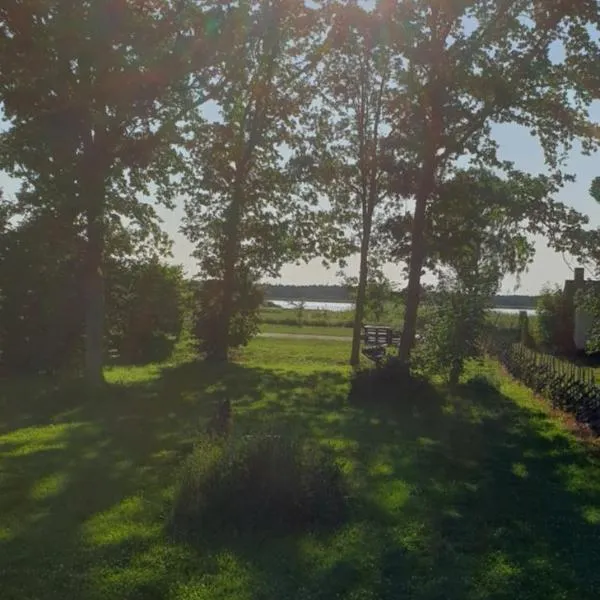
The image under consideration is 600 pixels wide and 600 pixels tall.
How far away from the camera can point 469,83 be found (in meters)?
19.2

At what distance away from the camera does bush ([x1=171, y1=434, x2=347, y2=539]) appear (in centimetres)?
697

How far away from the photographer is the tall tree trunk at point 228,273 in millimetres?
26875

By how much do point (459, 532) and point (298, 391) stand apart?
11799 millimetres

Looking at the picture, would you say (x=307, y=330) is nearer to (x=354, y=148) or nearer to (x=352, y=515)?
(x=354, y=148)

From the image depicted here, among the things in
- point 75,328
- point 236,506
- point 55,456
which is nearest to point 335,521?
point 236,506

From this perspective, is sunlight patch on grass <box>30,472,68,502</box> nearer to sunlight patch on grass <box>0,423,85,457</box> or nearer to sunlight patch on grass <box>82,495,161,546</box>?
sunlight patch on grass <box>82,495,161,546</box>

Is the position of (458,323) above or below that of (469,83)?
below

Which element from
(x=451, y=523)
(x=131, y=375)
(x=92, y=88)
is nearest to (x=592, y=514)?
(x=451, y=523)

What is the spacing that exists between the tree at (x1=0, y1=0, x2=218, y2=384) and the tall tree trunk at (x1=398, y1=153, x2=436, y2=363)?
715 cm

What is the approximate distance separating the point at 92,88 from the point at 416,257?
32.6 ft

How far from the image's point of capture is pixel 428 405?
54.6 ft

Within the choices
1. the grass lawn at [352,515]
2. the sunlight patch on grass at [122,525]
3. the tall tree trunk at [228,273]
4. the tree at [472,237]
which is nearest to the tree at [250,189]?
the tall tree trunk at [228,273]

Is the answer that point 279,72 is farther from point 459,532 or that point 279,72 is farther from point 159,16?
point 459,532

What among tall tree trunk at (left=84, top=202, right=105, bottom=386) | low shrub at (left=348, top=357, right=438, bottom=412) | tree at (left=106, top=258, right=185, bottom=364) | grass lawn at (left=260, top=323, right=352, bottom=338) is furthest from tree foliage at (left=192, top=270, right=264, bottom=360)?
grass lawn at (left=260, top=323, right=352, bottom=338)
